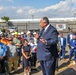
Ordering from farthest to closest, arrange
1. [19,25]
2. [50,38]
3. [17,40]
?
[19,25] → [17,40] → [50,38]

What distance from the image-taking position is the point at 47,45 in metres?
5.95

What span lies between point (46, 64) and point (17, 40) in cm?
579

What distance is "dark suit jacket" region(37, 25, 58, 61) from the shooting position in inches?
234

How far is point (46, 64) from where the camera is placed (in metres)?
6.12

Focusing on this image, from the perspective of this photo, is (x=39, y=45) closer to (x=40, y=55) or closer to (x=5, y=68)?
(x=40, y=55)

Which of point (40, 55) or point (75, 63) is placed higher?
point (40, 55)

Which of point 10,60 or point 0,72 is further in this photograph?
point 10,60

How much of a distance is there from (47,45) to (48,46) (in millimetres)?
50

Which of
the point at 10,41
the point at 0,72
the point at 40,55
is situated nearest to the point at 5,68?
the point at 0,72

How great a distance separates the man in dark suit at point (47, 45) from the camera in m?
5.93

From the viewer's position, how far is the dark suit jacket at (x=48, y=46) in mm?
5945

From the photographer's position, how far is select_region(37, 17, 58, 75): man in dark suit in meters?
5.93

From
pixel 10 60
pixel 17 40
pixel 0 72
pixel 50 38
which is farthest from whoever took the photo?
pixel 17 40

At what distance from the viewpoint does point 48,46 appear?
598 cm
